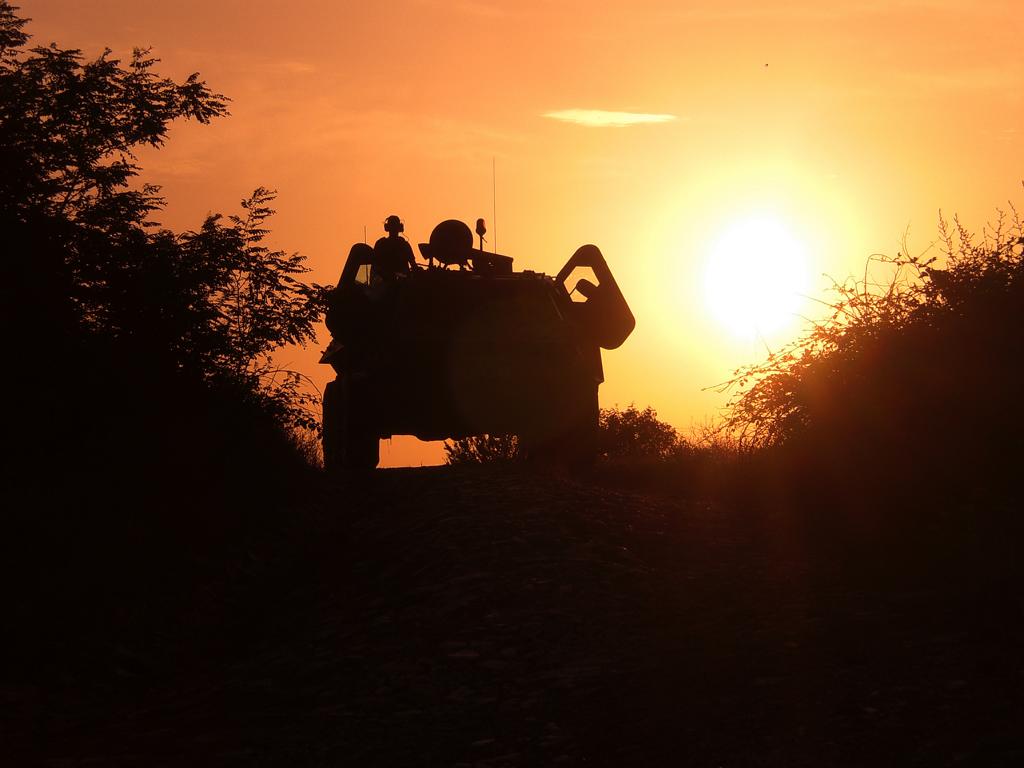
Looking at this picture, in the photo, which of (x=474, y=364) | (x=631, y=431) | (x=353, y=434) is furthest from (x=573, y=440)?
(x=631, y=431)

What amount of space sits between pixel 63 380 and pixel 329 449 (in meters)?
5.86

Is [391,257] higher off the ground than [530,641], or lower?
higher

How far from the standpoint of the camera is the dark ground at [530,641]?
509 cm

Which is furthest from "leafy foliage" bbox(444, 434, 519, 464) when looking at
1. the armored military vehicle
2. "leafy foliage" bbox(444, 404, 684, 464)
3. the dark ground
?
the dark ground

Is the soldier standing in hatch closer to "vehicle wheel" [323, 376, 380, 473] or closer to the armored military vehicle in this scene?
the armored military vehicle

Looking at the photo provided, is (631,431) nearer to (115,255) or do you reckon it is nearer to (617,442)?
(617,442)

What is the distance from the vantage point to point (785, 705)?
5.21m

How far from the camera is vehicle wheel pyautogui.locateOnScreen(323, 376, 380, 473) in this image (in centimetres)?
1445

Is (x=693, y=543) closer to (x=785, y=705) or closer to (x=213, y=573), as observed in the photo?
(x=213, y=573)

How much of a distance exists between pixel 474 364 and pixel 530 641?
Answer: 7.04m

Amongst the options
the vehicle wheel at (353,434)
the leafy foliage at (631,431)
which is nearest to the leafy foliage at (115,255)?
the vehicle wheel at (353,434)

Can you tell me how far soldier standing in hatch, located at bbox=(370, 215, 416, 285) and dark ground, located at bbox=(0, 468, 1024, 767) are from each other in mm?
4373

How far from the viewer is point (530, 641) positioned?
6.84 meters

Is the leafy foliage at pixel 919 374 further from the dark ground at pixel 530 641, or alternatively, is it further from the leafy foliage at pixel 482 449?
the leafy foliage at pixel 482 449
